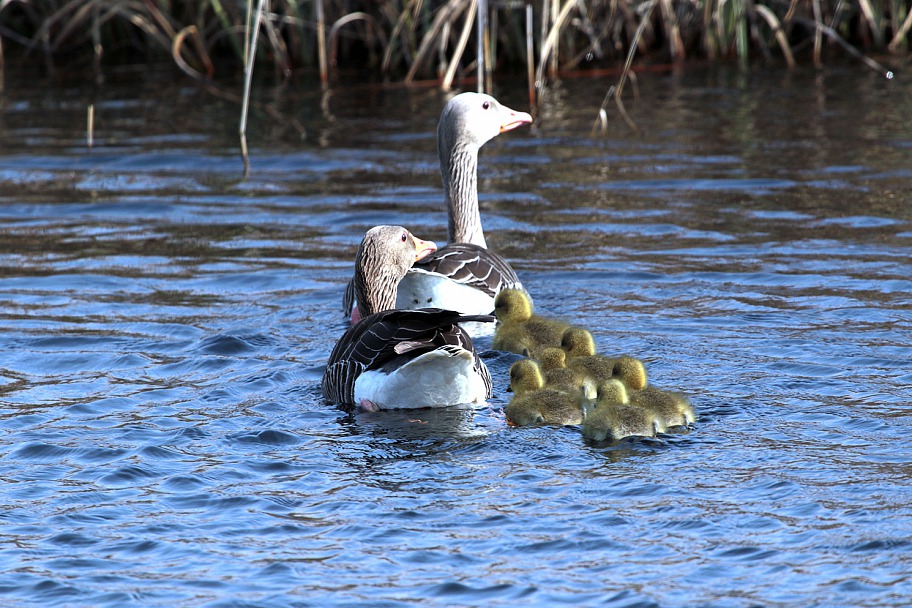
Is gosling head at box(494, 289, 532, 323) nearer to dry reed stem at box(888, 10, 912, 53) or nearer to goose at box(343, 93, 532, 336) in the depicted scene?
goose at box(343, 93, 532, 336)

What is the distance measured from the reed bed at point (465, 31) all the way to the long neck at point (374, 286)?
25.0 ft

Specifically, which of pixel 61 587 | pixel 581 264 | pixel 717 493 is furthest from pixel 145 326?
pixel 717 493

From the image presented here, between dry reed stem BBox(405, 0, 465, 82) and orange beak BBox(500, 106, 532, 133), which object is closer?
orange beak BBox(500, 106, 532, 133)

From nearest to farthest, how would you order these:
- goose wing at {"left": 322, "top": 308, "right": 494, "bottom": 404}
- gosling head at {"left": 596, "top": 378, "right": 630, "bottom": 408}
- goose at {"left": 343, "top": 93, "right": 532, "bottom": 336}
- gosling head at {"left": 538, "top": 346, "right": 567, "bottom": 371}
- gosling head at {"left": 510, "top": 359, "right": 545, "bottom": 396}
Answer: gosling head at {"left": 596, "top": 378, "right": 630, "bottom": 408} → goose wing at {"left": 322, "top": 308, "right": 494, "bottom": 404} → gosling head at {"left": 510, "top": 359, "right": 545, "bottom": 396} → gosling head at {"left": 538, "top": 346, "right": 567, "bottom": 371} → goose at {"left": 343, "top": 93, "right": 532, "bottom": 336}

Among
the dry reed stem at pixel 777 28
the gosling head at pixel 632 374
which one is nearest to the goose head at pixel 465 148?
the gosling head at pixel 632 374

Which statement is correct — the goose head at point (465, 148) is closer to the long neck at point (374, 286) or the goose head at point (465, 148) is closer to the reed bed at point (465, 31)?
the long neck at point (374, 286)

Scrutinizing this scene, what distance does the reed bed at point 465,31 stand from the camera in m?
16.9

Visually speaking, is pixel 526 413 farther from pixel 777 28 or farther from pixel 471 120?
pixel 777 28

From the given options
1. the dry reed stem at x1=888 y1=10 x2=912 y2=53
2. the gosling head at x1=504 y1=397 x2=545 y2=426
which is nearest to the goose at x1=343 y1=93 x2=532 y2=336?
the gosling head at x1=504 y1=397 x2=545 y2=426

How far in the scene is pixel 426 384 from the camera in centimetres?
727

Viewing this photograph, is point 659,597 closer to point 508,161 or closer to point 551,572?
point 551,572

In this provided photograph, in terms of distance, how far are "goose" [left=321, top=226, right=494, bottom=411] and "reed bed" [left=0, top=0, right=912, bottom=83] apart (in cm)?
870

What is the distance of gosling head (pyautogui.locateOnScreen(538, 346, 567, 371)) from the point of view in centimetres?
769

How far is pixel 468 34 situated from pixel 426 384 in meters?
9.73
